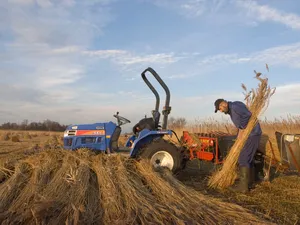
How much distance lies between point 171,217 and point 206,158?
12.7ft

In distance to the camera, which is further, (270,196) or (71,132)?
(71,132)

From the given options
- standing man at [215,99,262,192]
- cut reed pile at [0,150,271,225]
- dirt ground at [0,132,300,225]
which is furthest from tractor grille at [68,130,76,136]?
standing man at [215,99,262,192]

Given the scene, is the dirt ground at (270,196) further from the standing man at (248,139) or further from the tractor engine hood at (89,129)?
the tractor engine hood at (89,129)

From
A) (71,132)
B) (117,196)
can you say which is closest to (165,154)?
(71,132)

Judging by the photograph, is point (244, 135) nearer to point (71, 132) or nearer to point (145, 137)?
point (145, 137)

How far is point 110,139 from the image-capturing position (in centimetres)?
787

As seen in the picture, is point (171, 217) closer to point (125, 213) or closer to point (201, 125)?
point (125, 213)

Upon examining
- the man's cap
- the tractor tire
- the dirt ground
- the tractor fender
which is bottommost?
the dirt ground

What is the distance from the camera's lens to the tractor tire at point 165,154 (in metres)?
7.28

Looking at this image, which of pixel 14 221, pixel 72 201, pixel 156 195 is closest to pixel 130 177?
pixel 156 195

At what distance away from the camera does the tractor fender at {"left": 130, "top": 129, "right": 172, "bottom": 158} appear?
24.5 feet

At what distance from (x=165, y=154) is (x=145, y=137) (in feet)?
1.95

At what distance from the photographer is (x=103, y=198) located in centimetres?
471

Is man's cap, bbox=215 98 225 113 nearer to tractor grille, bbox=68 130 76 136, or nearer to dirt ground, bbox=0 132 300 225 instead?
dirt ground, bbox=0 132 300 225
